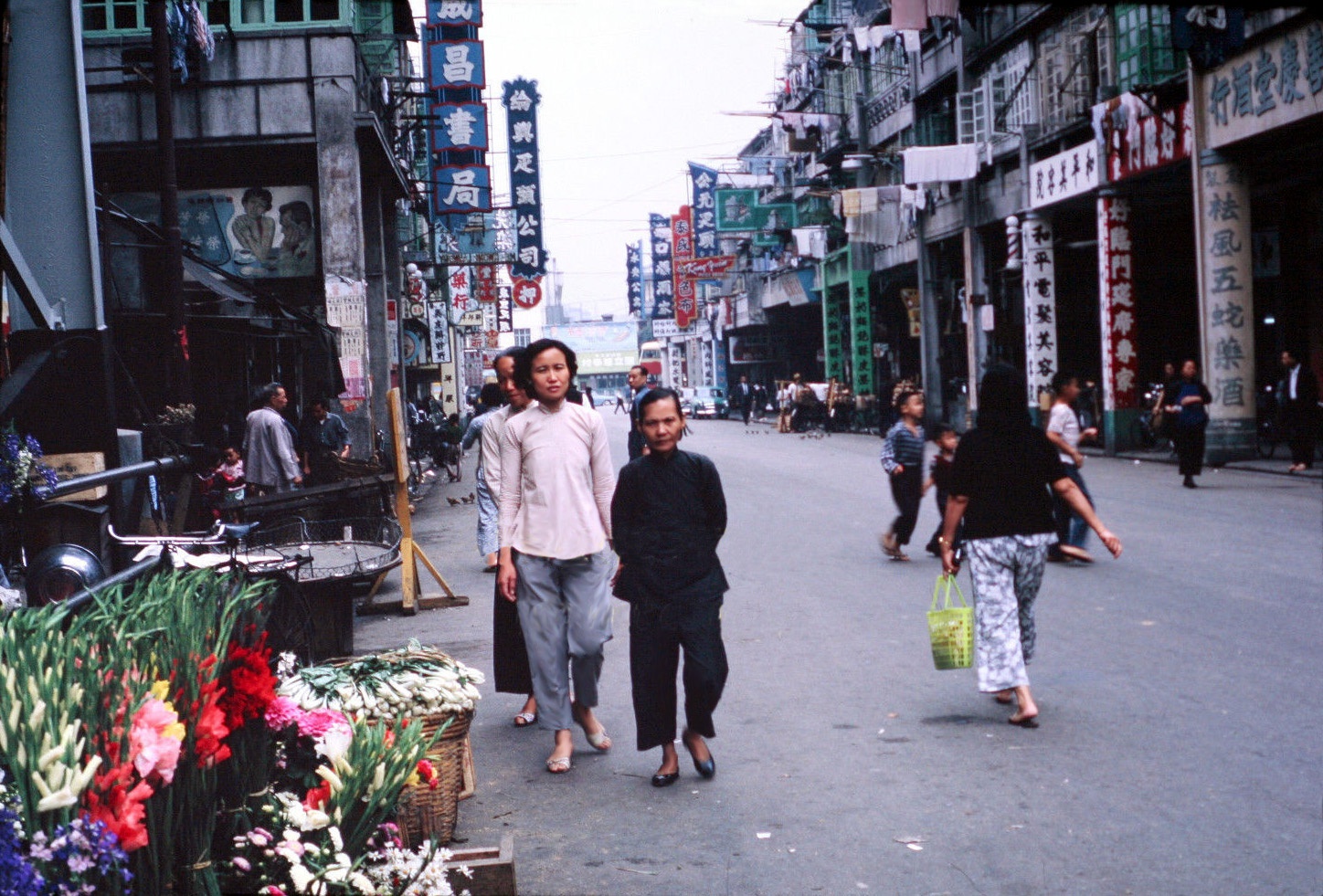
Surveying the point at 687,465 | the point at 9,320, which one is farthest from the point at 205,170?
the point at 687,465

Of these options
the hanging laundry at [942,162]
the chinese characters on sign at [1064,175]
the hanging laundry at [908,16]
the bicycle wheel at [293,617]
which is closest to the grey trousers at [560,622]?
the bicycle wheel at [293,617]

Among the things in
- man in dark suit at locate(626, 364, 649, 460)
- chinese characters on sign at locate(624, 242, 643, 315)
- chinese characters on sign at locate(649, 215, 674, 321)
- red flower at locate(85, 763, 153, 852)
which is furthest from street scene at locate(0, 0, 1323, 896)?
chinese characters on sign at locate(624, 242, 643, 315)

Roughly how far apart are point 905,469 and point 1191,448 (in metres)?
7.59

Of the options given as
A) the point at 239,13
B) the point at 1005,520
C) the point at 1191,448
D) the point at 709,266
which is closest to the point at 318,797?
the point at 1005,520

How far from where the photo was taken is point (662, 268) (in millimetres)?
89438

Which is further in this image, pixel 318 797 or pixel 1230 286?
pixel 1230 286

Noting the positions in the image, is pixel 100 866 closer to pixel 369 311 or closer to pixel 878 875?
pixel 878 875

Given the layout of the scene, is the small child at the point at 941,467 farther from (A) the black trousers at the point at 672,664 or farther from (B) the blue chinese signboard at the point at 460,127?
(B) the blue chinese signboard at the point at 460,127

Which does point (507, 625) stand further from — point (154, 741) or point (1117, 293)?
point (1117, 293)

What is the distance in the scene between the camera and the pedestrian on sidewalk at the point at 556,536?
643 centimetres

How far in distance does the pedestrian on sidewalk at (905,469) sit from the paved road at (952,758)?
47.8 inches

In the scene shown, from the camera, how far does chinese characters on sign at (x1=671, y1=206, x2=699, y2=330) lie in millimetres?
76875

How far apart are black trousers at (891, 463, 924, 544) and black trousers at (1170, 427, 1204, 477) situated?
287 inches

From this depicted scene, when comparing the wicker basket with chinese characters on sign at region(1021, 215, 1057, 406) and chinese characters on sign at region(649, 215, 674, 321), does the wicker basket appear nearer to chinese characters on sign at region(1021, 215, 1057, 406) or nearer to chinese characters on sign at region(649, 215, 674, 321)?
chinese characters on sign at region(1021, 215, 1057, 406)
